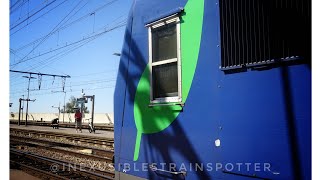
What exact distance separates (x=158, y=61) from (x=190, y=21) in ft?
2.12

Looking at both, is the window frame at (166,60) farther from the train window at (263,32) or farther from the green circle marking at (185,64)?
the train window at (263,32)

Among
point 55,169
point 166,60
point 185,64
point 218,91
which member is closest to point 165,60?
point 166,60

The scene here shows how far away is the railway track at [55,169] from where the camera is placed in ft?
29.1

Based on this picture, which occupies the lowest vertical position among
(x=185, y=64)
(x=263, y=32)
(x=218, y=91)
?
(x=218, y=91)

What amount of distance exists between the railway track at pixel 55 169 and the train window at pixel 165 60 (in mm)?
5712

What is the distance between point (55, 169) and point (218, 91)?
918 centimetres

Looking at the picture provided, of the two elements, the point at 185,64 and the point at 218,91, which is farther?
the point at 185,64

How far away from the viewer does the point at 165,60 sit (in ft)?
10.4

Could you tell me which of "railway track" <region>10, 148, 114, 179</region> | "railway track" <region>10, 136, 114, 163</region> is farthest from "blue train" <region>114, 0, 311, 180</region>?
"railway track" <region>10, 136, 114, 163</region>

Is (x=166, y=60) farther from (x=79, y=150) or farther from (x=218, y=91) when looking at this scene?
(x=79, y=150)

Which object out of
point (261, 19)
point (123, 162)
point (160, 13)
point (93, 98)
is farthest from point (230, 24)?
point (93, 98)

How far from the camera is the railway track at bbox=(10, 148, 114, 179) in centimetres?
887

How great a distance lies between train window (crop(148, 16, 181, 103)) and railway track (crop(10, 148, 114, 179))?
571cm
